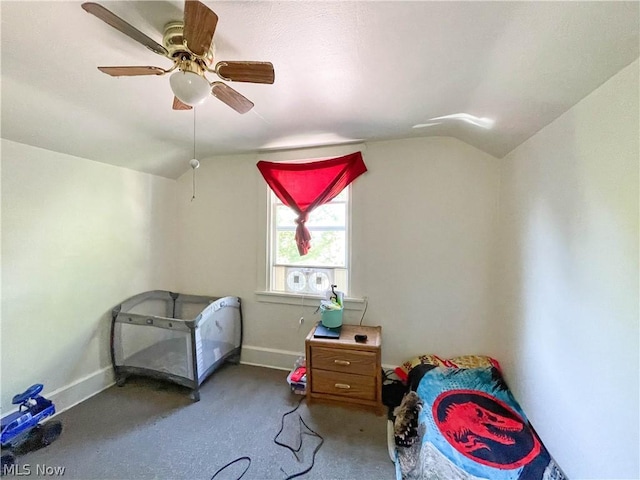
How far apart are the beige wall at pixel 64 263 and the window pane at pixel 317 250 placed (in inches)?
60.2

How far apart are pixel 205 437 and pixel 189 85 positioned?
221 centimetres

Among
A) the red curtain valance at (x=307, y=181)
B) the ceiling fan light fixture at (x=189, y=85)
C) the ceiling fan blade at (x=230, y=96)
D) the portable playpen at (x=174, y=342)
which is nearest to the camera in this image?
the ceiling fan light fixture at (x=189, y=85)

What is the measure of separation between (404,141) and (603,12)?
166 cm

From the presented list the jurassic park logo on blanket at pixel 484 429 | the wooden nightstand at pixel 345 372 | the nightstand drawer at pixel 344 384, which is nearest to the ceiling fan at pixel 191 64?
the wooden nightstand at pixel 345 372

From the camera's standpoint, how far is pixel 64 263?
220cm

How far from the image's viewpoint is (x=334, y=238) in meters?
2.78

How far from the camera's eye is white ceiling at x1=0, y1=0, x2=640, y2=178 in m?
1.02

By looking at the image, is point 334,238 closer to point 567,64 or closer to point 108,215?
point 567,64

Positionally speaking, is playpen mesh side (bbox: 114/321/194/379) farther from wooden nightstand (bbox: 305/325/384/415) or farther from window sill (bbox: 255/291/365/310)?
wooden nightstand (bbox: 305/325/384/415)

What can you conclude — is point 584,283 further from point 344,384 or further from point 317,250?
point 317,250

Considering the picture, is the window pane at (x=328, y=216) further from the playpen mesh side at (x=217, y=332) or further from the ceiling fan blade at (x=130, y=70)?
the ceiling fan blade at (x=130, y=70)

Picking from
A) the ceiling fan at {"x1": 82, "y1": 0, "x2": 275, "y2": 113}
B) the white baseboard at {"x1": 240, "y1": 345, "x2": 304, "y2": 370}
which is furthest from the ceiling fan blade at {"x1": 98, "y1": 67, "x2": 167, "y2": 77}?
the white baseboard at {"x1": 240, "y1": 345, "x2": 304, "y2": 370}

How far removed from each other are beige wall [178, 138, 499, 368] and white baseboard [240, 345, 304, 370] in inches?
0.4

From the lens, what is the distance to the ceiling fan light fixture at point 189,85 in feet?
3.73
